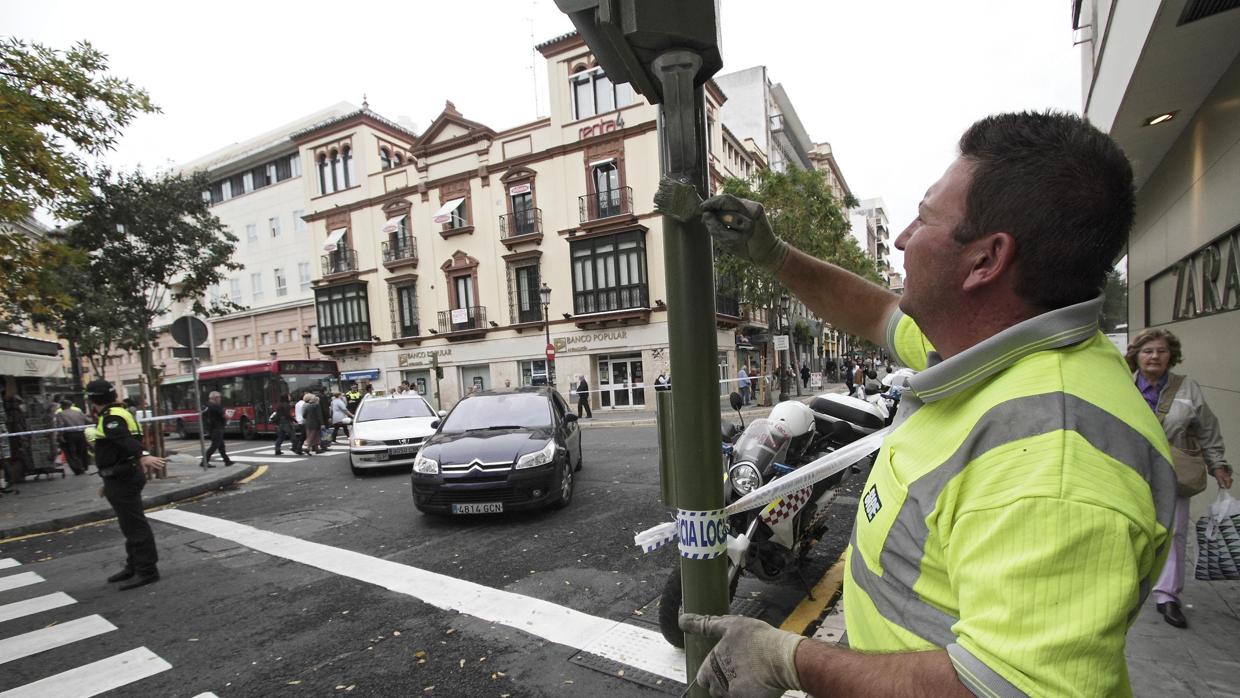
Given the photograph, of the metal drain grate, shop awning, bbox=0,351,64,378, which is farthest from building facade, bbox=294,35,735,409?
the metal drain grate

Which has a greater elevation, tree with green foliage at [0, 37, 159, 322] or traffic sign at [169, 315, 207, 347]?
tree with green foliage at [0, 37, 159, 322]

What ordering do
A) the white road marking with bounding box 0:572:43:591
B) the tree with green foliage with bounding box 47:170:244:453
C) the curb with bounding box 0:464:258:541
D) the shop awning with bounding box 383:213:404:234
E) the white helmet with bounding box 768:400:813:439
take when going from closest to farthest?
1. the white helmet with bounding box 768:400:813:439
2. the white road marking with bounding box 0:572:43:591
3. the curb with bounding box 0:464:258:541
4. the tree with green foliage with bounding box 47:170:244:453
5. the shop awning with bounding box 383:213:404:234

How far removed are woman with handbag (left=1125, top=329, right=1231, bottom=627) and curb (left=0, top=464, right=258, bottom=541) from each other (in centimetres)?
1083

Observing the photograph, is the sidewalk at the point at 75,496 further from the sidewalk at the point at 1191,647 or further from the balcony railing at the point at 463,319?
the balcony railing at the point at 463,319

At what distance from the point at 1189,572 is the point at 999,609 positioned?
5.23 meters

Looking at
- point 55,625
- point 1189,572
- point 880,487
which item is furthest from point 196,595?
point 1189,572

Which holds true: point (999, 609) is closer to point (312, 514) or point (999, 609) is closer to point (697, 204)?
point (697, 204)

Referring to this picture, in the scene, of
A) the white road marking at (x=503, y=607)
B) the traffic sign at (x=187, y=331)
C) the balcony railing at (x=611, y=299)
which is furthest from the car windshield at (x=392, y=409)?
the balcony railing at (x=611, y=299)

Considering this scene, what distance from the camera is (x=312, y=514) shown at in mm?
7773

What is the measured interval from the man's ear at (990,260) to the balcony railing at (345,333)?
1383 inches

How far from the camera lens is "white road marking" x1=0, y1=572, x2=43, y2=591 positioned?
543 centimetres

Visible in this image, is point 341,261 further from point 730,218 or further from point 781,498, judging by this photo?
point 730,218

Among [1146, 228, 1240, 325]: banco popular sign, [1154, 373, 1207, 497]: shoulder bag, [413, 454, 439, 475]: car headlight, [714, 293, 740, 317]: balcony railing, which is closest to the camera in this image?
[1154, 373, 1207, 497]: shoulder bag

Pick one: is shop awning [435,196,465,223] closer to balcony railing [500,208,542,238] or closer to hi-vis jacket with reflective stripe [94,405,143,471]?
balcony railing [500,208,542,238]
